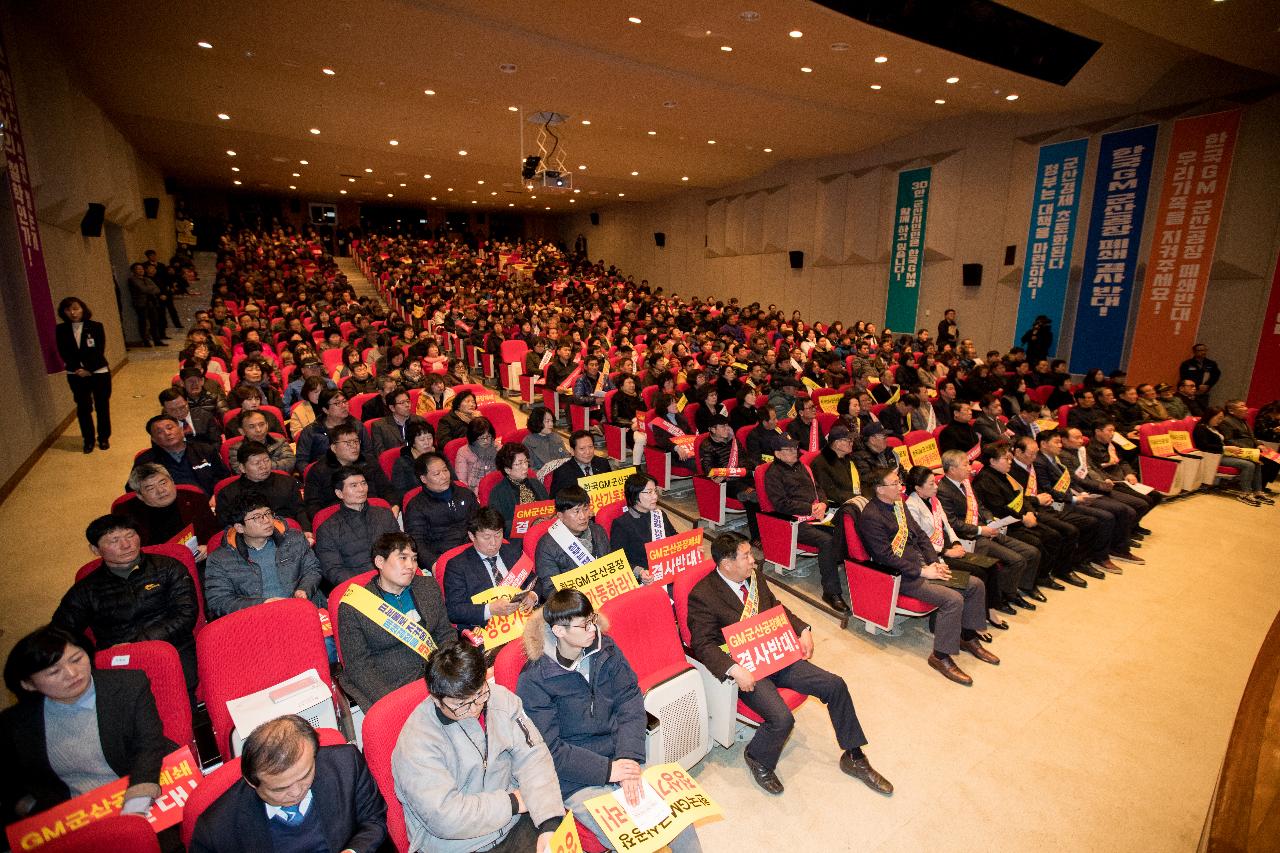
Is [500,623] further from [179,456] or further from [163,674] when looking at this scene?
[179,456]

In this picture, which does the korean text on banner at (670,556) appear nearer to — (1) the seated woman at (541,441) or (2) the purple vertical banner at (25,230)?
(1) the seated woman at (541,441)

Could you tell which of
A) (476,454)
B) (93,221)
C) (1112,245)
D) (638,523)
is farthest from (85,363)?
(1112,245)

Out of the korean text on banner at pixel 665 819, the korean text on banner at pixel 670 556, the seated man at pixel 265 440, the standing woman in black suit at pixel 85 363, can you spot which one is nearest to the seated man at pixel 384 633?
the korean text on banner at pixel 665 819

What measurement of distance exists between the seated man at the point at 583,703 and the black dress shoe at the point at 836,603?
2.43 m

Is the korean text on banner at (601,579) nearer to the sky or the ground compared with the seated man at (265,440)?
nearer to the ground

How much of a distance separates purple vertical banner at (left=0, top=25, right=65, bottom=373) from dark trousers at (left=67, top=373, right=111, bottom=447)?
0.39 m

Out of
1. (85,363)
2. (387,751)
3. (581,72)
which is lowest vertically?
(387,751)

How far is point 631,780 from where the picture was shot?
2350 mm

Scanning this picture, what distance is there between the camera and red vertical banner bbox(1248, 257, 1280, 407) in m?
8.86

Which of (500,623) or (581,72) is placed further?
(581,72)

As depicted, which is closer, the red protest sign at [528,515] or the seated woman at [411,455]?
the red protest sign at [528,515]

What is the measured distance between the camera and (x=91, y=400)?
696 centimetres

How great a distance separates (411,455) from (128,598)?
2446mm

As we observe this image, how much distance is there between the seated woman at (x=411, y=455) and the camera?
4910 millimetres
